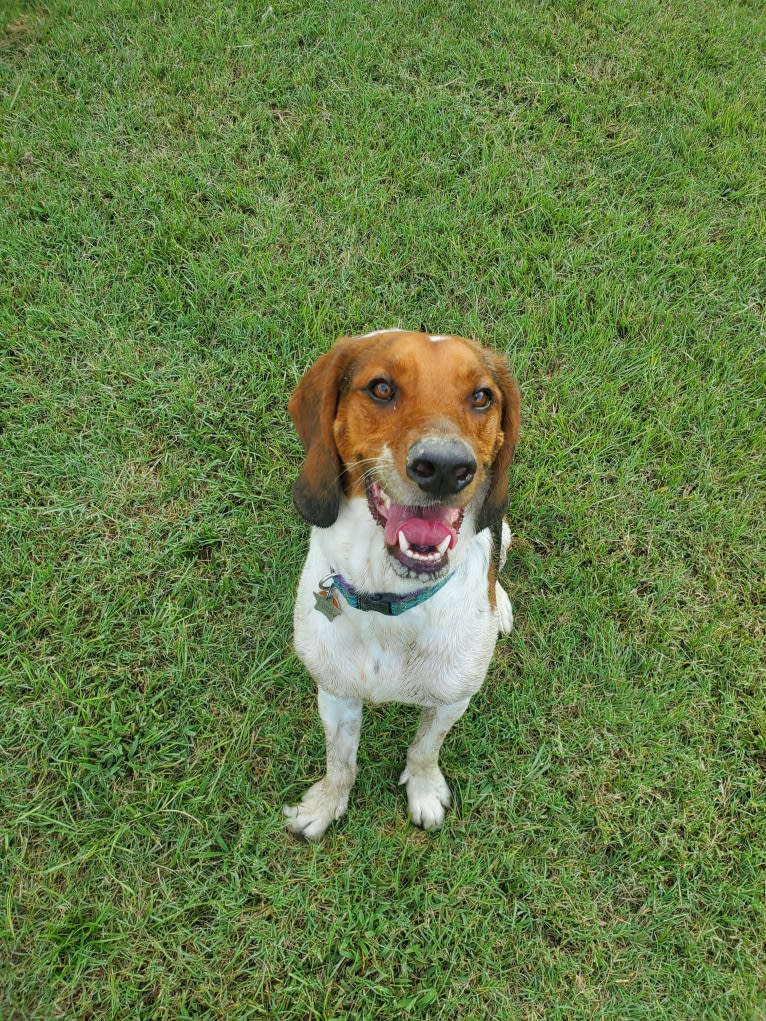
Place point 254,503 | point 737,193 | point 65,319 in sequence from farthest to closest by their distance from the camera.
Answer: point 737,193 → point 65,319 → point 254,503

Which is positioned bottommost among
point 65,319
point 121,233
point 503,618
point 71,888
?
point 71,888

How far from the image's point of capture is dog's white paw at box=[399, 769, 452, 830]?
345cm

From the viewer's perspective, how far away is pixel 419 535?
7.93 ft

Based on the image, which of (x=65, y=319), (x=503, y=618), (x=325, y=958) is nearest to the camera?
(x=325, y=958)

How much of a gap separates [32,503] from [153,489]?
0.65 meters

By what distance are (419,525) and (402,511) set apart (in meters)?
0.07

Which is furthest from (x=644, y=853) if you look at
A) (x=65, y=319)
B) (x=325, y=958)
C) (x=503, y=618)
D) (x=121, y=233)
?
(x=121, y=233)

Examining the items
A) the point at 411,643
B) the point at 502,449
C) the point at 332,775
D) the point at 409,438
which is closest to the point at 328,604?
the point at 411,643

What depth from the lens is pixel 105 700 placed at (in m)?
3.68

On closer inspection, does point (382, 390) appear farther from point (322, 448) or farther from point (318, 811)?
point (318, 811)

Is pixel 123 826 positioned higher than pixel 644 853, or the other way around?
pixel 644 853

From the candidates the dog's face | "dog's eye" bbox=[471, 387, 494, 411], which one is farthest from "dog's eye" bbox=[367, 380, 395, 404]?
"dog's eye" bbox=[471, 387, 494, 411]

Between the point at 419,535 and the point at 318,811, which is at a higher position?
the point at 419,535

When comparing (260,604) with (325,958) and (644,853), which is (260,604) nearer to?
(325,958)
